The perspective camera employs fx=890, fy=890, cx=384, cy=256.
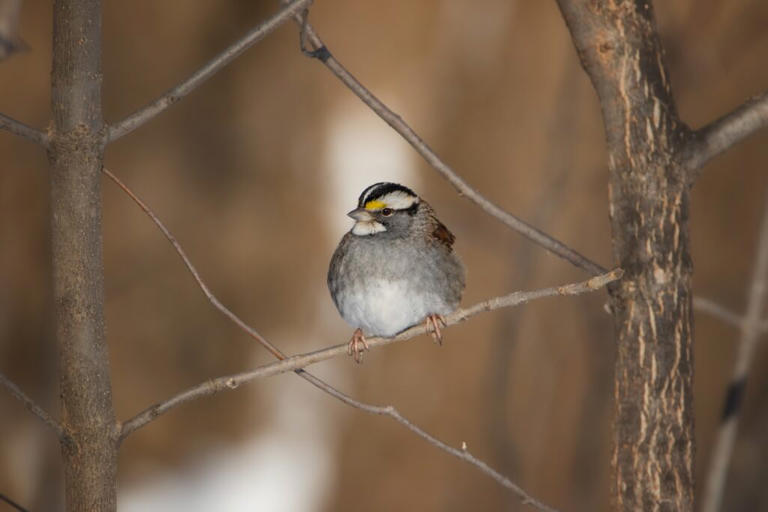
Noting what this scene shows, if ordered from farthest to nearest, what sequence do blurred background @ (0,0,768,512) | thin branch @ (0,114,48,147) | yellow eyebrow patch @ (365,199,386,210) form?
blurred background @ (0,0,768,512) → yellow eyebrow patch @ (365,199,386,210) → thin branch @ (0,114,48,147)

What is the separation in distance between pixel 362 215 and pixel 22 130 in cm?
121

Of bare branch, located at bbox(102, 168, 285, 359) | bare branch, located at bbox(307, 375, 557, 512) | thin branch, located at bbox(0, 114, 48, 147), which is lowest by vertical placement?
bare branch, located at bbox(307, 375, 557, 512)

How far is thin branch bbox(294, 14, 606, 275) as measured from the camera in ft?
5.77

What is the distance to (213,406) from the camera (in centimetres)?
432

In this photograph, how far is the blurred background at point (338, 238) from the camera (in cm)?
406

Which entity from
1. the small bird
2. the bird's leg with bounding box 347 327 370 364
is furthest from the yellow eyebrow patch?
the bird's leg with bounding box 347 327 370 364

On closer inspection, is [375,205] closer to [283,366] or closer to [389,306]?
[389,306]

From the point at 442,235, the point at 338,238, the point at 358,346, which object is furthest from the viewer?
the point at 338,238

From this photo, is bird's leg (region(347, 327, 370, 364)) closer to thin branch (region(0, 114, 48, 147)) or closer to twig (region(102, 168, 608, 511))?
twig (region(102, 168, 608, 511))

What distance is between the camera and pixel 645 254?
1.82 m

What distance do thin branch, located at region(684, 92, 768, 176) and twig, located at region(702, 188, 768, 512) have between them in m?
0.96

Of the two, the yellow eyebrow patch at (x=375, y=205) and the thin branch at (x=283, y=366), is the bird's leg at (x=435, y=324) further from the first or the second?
the thin branch at (x=283, y=366)

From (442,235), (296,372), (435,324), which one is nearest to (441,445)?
(296,372)

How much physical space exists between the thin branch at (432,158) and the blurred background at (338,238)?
235 cm
